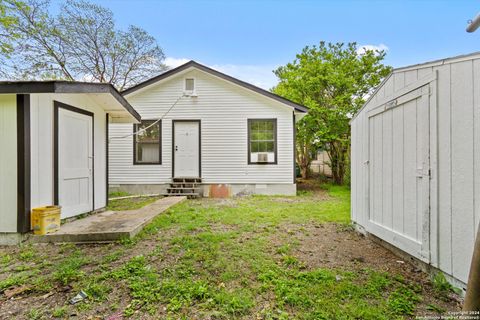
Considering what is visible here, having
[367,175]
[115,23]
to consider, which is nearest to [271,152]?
[367,175]

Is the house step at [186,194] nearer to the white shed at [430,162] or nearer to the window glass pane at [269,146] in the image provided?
the window glass pane at [269,146]

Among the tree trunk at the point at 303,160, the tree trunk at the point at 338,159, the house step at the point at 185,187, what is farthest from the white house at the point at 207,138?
the tree trunk at the point at 303,160

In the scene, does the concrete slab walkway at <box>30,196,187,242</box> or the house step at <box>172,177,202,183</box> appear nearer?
the concrete slab walkway at <box>30,196,187,242</box>

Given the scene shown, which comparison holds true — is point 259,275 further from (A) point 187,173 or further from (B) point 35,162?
(A) point 187,173

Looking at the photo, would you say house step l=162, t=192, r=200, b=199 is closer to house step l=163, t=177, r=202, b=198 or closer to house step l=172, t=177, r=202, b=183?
house step l=163, t=177, r=202, b=198

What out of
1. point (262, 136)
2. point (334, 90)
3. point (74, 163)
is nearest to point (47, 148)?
point (74, 163)

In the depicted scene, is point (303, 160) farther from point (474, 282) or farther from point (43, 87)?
point (474, 282)

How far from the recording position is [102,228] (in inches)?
152

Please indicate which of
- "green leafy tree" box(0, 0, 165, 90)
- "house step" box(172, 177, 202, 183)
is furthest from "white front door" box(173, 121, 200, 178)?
"green leafy tree" box(0, 0, 165, 90)

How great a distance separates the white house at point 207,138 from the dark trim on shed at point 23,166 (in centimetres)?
499

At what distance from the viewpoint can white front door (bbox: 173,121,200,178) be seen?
28.2 feet

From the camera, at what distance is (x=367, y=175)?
3.73 meters

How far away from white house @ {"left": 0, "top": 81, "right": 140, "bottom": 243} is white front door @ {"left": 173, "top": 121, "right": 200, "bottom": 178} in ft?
10.7

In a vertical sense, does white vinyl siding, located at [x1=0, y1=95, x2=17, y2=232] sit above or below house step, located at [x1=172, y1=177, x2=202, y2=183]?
above
